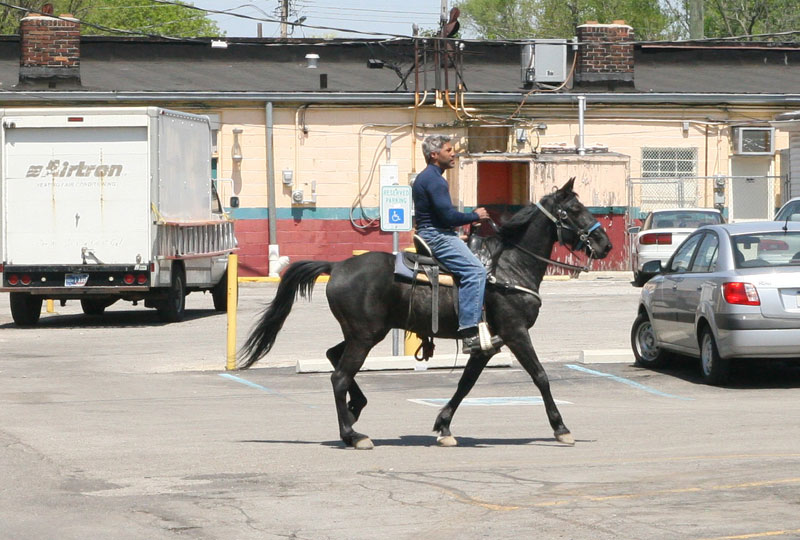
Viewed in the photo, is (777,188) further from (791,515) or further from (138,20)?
(138,20)

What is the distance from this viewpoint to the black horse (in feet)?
34.6

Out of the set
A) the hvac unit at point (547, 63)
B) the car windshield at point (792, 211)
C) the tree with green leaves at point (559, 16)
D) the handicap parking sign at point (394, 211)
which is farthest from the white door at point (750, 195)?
the tree with green leaves at point (559, 16)

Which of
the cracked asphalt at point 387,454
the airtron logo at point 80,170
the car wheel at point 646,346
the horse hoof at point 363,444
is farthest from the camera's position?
the airtron logo at point 80,170

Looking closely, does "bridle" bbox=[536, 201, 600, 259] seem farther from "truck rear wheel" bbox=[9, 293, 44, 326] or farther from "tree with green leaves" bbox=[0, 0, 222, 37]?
"tree with green leaves" bbox=[0, 0, 222, 37]

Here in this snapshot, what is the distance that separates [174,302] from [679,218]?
12.2 m

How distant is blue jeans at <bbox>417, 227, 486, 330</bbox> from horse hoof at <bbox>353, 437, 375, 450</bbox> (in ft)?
3.61

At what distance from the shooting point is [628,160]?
114 ft

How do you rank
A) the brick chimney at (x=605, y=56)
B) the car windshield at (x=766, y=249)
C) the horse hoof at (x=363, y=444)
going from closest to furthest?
the horse hoof at (x=363, y=444), the car windshield at (x=766, y=249), the brick chimney at (x=605, y=56)

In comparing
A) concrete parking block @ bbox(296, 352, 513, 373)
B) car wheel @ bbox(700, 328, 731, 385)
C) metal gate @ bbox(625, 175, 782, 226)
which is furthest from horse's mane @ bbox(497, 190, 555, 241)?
metal gate @ bbox(625, 175, 782, 226)

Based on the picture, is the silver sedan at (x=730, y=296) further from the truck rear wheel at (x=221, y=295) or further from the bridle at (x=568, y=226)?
the truck rear wheel at (x=221, y=295)

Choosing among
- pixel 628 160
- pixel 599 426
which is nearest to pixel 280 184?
pixel 628 160

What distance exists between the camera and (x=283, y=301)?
11.1 m

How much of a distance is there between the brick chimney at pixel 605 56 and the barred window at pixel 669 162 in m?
2.23

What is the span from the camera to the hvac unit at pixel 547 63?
36.3m
